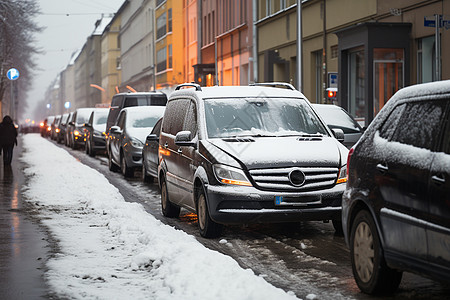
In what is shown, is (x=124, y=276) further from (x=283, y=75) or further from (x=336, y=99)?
(x=283, y=75)

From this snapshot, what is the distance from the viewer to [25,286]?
763cm

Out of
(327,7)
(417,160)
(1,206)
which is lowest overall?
(1,206)

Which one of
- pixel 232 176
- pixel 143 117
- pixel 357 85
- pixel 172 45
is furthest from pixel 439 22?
pixel 172 45

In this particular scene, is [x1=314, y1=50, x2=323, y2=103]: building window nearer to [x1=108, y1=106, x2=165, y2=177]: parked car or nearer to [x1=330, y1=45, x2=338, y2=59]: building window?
[x1=330, y1=45, x2=338, y2=59]: building window

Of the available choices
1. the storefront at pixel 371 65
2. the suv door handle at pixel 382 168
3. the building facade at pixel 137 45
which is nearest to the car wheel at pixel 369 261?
the suv door handle at pixel 382 168

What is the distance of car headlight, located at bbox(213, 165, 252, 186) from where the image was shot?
1010 cm

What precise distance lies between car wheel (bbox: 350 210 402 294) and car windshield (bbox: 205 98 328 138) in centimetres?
402

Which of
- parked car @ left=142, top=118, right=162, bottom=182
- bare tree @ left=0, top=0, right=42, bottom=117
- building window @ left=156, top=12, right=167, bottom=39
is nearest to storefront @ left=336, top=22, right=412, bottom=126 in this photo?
parked car @ left=142, top=118, right=162, bottom=182

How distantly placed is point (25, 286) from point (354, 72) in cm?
2330

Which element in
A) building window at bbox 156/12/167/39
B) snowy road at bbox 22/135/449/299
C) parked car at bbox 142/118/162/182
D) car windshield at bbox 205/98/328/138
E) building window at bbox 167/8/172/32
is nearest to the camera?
snowy road at bbox 22/135/449/299

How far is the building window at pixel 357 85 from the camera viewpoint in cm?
2864

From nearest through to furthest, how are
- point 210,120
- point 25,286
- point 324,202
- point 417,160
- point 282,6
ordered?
point 417,160, point 25,286, point 324,202, point 210,120, point 282,6

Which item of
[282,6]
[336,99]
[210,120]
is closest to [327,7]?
[336,99]

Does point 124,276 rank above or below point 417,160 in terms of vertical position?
below
